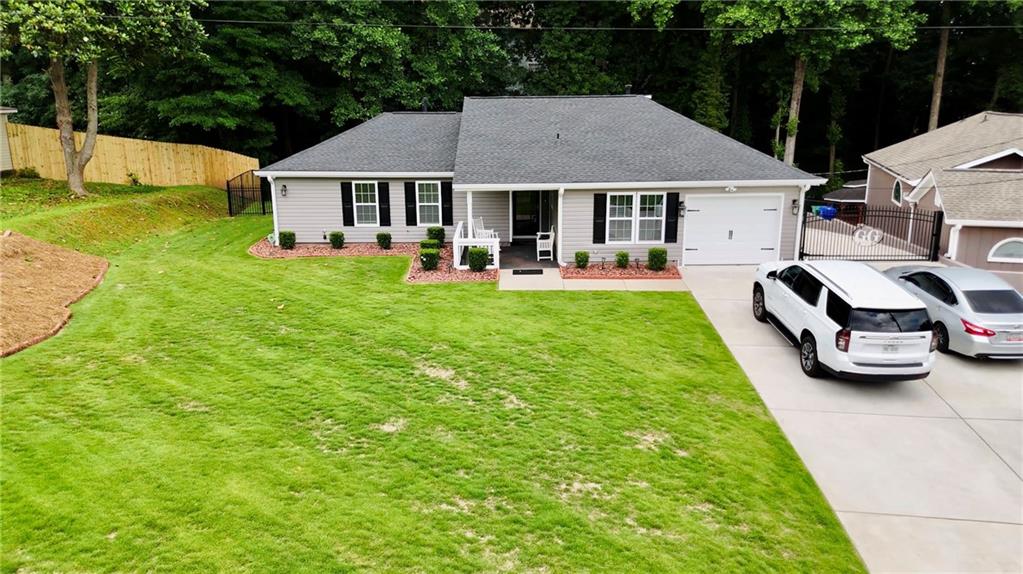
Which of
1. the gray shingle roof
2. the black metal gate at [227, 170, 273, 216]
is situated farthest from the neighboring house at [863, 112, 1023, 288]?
the black metal gate at [227, 170, 273, 216]

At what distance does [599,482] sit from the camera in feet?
27.8

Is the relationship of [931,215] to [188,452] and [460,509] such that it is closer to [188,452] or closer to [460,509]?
[460,509]

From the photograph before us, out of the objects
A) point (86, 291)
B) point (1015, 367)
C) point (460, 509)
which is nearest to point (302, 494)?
point (460, 509)

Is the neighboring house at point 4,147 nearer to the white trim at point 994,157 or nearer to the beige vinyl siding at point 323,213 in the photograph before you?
the beige vinyl siding at point 323,213

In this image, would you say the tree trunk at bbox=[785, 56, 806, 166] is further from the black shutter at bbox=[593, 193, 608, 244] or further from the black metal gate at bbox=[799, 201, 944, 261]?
the black shutter at bbox=[593, 193, 608, 244]

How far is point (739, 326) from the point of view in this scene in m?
14.5

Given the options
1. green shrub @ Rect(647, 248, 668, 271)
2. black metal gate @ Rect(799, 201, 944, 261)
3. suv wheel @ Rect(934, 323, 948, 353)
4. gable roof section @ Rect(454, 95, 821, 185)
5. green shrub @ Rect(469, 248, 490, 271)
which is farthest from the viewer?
black metal gate @ Rect(799, 201, 944, 261)

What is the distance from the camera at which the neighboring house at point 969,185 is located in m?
18.4

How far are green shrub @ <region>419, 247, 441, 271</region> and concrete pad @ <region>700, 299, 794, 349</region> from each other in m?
7.44

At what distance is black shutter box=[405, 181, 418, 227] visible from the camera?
2153cm

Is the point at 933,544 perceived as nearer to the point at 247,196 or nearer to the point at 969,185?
the point at 969,185

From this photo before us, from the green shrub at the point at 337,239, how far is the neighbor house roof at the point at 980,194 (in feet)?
61.0

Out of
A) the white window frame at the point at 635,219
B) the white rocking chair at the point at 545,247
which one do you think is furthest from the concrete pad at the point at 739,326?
the white rocking chair at the point at 545,247

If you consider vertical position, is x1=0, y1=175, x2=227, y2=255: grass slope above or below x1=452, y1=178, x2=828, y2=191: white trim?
below
